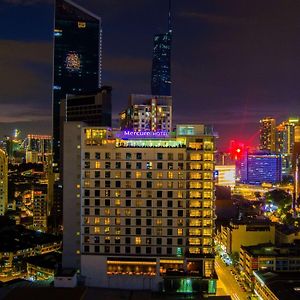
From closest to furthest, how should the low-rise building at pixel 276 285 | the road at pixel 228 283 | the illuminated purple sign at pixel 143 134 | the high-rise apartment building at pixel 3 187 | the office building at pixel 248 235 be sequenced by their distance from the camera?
the low-rise building at pixel 276 285
the illuminated purple sign at pixel 143 134
the road at pixel 228 283
the office building at pixel 248 235
the high-rise apartment building at pixel 3 187

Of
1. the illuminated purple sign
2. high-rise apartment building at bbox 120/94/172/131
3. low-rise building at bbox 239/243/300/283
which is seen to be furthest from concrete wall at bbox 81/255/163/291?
high-rise apartment building at bbox 120/94/172/131

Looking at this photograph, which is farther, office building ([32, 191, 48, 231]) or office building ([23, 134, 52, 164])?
office building ([23, 134, 52, 164])

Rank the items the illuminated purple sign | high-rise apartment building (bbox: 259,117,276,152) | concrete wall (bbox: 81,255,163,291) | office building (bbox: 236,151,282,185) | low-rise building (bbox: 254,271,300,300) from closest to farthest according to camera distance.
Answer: low-rise building (bbox: 254,271,300,300) < concrete wall (bbox: 81,255,163,291) < the illuminated purple sign < office building (bbox: 236,151,282,185) < high-rise apartment building (bbox: 259,117,276,152)

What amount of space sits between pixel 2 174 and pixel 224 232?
33.0 meters

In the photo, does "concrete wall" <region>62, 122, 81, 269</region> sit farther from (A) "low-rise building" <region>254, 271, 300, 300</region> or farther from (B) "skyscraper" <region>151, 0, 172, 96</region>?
(B) "skyscraper" <region>151, 0, 172, 96</region>

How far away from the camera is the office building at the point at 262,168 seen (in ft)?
333

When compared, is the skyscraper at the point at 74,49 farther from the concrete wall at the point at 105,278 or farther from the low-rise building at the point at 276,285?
the low-rise building at the point at 276,285

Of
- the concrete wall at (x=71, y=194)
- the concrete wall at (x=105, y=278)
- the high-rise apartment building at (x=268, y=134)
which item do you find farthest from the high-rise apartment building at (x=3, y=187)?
the high-rise apartment building at (x=268, y=134)

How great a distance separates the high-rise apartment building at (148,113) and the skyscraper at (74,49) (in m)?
33.3

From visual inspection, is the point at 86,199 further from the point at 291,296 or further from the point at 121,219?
the point at 291,296

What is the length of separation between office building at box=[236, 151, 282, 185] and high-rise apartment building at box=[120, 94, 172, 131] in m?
51.5

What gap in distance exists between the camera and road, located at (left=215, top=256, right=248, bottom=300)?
3011 centimetres

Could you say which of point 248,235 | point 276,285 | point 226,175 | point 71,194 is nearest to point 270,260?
point 276,285

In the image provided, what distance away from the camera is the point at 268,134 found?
135 metres
